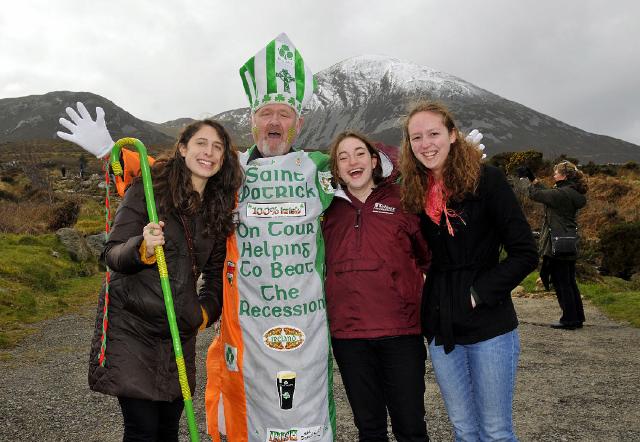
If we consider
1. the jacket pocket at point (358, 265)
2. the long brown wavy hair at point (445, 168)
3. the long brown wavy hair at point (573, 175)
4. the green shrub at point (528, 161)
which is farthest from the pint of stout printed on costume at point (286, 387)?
the green shrub at point (528, 161)

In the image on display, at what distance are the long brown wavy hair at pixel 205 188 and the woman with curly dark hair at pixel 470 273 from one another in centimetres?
105

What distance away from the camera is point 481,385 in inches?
109

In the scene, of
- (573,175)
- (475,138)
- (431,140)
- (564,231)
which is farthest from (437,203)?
(573,175)

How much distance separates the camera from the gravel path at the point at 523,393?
14.4 feet

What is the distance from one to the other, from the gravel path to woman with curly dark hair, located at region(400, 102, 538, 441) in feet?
5.35

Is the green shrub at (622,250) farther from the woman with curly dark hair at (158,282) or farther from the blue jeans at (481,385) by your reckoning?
the woman with curly dark hair at (158,282)

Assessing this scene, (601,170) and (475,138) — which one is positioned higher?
(601,170)

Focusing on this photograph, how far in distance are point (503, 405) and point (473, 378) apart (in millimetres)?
195

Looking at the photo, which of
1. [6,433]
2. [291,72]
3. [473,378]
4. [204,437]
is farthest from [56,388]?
[473,378]

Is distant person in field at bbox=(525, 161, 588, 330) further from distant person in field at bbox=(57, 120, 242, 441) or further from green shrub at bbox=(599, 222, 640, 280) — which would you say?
green shrub at bbox=(599, 222, 640, 280)

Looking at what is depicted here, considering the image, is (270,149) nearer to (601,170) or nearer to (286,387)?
(286,387)

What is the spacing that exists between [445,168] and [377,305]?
0.86m

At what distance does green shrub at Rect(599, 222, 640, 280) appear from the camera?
46.5ft

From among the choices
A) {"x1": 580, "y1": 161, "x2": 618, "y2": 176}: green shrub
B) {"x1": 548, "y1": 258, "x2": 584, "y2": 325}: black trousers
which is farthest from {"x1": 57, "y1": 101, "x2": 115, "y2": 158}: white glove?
{"x1": 580, "y1": 161, "x2": 618, "y2": 176}: green shrub
